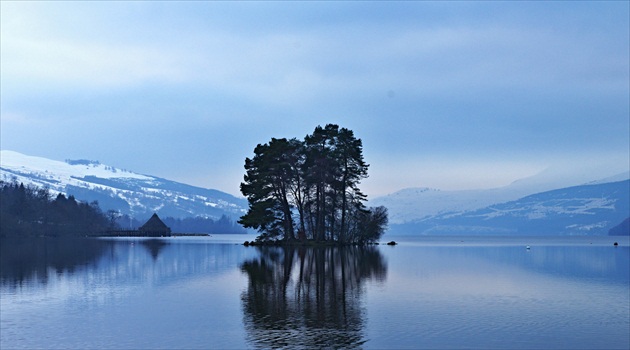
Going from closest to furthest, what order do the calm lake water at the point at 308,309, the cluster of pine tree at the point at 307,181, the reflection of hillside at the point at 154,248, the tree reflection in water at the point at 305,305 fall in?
the calm lake water at the point at 308,309 < the tree reflection in water at the point at 305,305 < the reflection of hillside at the point at 154,248 < the cluster of pine tree at the point at 307,181

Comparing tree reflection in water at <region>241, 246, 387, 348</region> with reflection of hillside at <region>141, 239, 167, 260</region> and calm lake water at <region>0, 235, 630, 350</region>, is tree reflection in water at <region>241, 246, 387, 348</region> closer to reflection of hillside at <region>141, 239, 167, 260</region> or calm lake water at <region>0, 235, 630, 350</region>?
calm lake water at <region>0, 235, 630, 350</region>

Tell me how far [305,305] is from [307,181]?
2835 inches

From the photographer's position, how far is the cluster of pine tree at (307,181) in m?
114

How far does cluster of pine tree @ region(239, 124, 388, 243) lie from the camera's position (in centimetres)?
Result: 11369

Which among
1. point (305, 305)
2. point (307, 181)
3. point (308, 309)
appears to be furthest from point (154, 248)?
point (308, 309)

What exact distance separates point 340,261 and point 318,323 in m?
46.1

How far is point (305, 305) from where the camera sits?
40.3 m

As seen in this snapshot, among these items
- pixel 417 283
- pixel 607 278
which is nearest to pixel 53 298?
pixel 417 283

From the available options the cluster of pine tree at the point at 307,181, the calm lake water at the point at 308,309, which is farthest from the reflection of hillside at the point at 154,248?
the calm lake water at the point at 308,309

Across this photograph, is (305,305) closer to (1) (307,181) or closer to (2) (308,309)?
(2) (308,309)

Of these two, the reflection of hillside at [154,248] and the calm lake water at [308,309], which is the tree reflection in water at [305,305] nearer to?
the calm lake water at [308,309]

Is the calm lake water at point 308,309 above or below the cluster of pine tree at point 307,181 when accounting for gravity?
below

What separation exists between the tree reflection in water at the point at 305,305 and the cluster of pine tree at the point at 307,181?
43828 mm

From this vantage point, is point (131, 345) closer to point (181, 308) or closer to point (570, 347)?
point (181, 308)
